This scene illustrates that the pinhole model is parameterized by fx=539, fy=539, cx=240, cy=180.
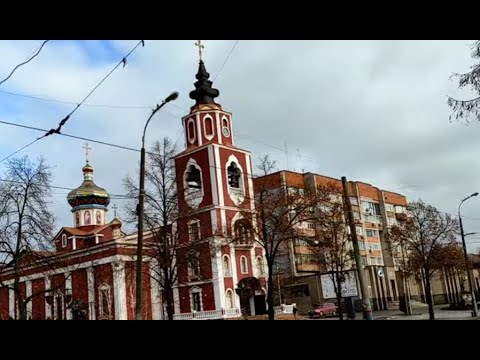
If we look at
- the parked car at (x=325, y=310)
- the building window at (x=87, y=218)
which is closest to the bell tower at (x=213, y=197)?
the parked car at (x=325, y=310)

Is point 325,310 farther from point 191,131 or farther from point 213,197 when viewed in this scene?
point 191,131

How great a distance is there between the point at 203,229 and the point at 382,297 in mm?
17914

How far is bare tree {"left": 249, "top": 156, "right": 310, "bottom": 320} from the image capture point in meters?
18.3

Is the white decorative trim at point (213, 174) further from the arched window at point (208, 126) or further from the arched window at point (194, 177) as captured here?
the arched window at point (208, 126)

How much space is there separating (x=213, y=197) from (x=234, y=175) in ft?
7.83

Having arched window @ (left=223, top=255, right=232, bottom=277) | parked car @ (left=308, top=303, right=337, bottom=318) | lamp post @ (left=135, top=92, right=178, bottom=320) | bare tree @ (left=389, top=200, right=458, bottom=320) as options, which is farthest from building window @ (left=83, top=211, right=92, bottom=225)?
lamp post @ (left=135, top=92, right=178, bottom=320)

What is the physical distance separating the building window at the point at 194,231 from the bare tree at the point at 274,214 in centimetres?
250

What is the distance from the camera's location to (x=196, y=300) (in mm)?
28469

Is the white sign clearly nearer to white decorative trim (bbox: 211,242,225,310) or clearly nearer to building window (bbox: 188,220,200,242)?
white decorative trim (bbox: 211,242,225,310)

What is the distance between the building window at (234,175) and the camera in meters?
28.7

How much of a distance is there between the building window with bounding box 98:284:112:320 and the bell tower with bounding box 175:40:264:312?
4177mm
